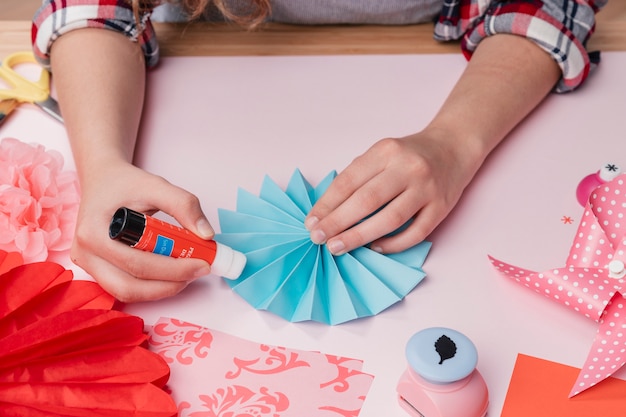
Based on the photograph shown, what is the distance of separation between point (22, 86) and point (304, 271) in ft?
1.73

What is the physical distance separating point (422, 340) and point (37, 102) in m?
0.66

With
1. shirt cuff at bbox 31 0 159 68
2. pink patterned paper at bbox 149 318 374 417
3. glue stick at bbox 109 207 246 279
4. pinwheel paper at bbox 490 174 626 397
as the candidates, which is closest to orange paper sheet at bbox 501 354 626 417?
pinwheel paper at bbox 490 174 626 397

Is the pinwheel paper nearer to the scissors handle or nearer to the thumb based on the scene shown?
the thumb

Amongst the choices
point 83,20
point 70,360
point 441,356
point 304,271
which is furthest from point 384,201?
point 83,20

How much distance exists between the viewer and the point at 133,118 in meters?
0.96

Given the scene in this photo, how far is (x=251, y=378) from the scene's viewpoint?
0.71 meters

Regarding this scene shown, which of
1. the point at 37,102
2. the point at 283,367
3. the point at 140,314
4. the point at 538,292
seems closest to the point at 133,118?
the point at 37,102

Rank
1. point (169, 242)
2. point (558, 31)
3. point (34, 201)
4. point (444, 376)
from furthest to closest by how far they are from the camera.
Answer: point (558, 31) → point (34, 201) → point (169, 242) → point (444, 376)

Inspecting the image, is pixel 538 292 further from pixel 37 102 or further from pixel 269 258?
pixel 37 102

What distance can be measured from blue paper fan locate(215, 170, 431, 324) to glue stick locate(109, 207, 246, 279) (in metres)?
0.03

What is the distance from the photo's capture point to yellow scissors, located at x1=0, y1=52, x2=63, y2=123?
1026 millimetres

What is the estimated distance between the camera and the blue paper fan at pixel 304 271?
76 centimetres

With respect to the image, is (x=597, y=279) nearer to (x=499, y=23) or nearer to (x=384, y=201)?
(x=384, y=201)

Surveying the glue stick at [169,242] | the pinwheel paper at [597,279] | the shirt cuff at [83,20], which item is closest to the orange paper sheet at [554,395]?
the pinwheel paper at [597,279]
